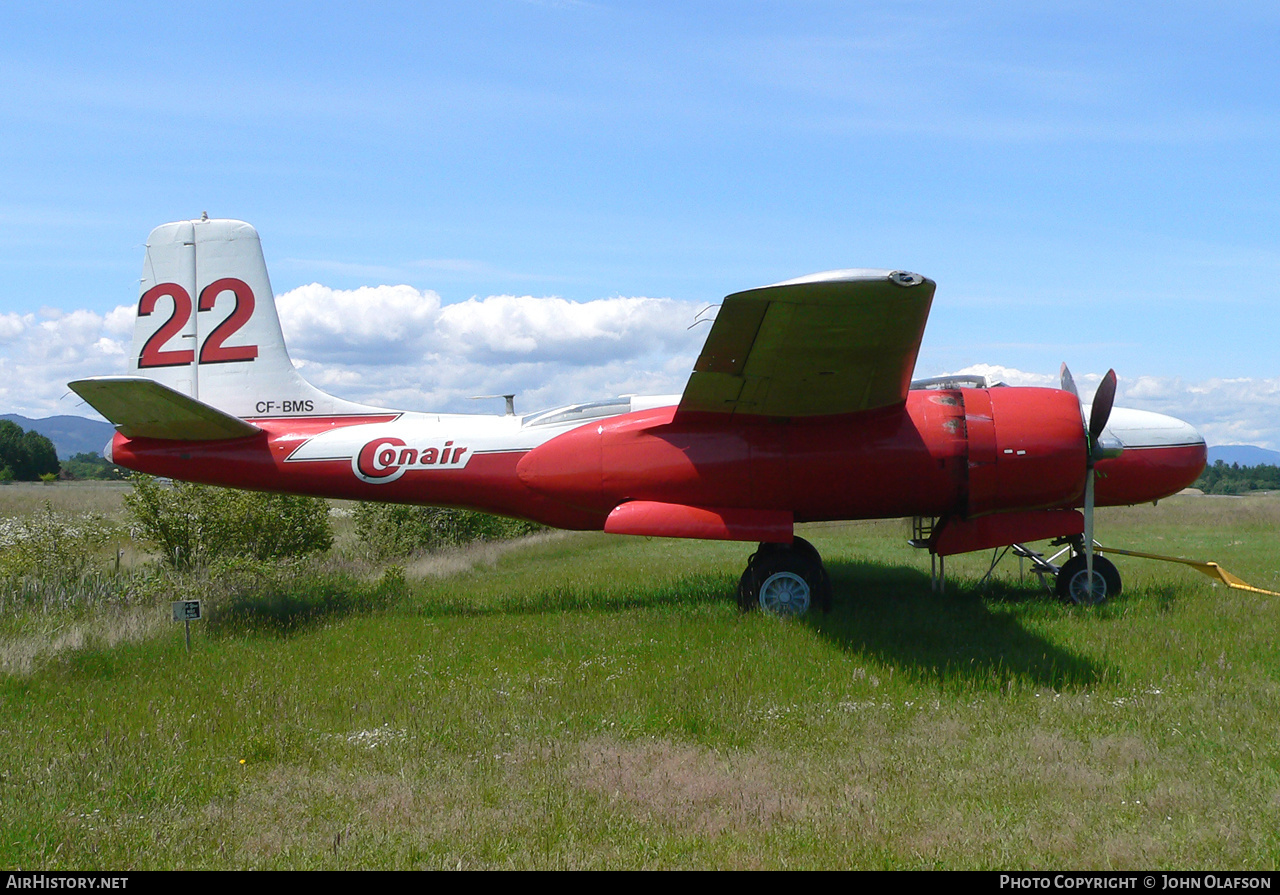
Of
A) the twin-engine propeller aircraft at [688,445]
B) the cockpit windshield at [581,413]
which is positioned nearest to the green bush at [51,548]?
the twin-engine propeller aircraft at [688,445]

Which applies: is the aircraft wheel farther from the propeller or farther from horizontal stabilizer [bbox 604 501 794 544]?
horizontal stabilizer [bbox 604 501 794 544]

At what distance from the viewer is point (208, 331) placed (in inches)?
478

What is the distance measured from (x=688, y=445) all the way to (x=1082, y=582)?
550cm

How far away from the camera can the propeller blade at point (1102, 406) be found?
1090cm

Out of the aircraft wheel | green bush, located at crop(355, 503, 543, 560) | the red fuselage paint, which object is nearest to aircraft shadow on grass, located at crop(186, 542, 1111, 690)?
the aircraft wheel

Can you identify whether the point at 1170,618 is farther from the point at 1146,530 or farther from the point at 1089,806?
the point at 1146,530

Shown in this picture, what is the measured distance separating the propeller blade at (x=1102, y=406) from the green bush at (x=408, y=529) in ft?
49.0

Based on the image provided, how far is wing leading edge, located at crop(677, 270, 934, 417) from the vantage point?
801 cm

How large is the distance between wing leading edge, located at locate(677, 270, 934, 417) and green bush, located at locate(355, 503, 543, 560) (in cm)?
1354

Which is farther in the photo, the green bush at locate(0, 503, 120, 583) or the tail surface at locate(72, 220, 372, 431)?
the green bush at locate(0, 503, 120, 583)

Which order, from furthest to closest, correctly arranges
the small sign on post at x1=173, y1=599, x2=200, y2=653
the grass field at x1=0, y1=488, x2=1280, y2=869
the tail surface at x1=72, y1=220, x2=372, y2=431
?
the tail surface at x1=72, y1=220, x2=372, y2=431 → the small sign on post at x1=173, y1=599, x2=200, y2=653 → the grass field at x1=0, y1=488, x2=1280, y2=869

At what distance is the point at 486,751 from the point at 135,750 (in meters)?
2.43

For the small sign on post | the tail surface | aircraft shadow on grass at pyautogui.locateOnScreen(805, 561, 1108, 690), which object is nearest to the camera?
aircraft shadow on grass at pyautogui.locateOnScreen(805, 561, 1108, 690)

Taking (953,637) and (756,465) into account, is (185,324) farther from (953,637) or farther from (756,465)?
(953,637)
